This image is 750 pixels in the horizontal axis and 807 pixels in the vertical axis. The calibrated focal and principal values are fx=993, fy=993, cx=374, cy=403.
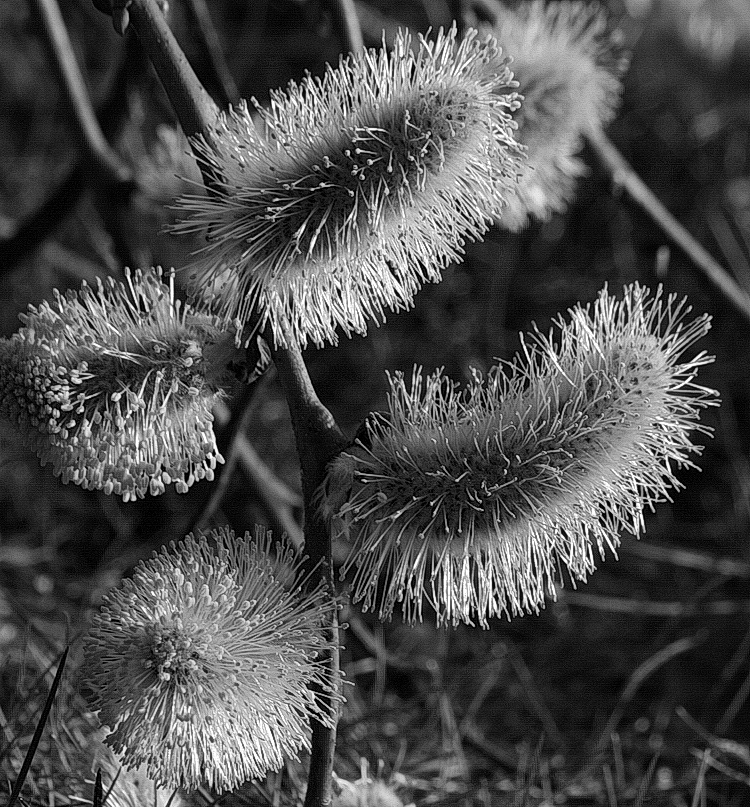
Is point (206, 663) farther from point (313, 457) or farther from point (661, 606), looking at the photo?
point (661, 606)

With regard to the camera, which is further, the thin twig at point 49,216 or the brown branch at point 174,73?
the thin twig at point 49,216

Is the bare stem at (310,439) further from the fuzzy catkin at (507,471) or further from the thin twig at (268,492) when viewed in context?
the thin twig at (268,492)

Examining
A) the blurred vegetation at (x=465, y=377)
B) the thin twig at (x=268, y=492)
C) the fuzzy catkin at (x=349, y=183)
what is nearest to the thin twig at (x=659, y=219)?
the blurred vegetation at (x=465, y=377)

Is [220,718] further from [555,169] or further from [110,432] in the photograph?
[555,169]

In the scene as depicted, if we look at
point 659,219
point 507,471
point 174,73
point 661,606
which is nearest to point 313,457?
point 507,471

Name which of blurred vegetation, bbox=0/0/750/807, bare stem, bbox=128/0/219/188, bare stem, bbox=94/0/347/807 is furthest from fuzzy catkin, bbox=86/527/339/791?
bare stem, bbox=128/0/219/188

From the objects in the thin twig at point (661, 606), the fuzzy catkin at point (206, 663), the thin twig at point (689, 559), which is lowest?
the fuzzy catkin at point (206, 663)
